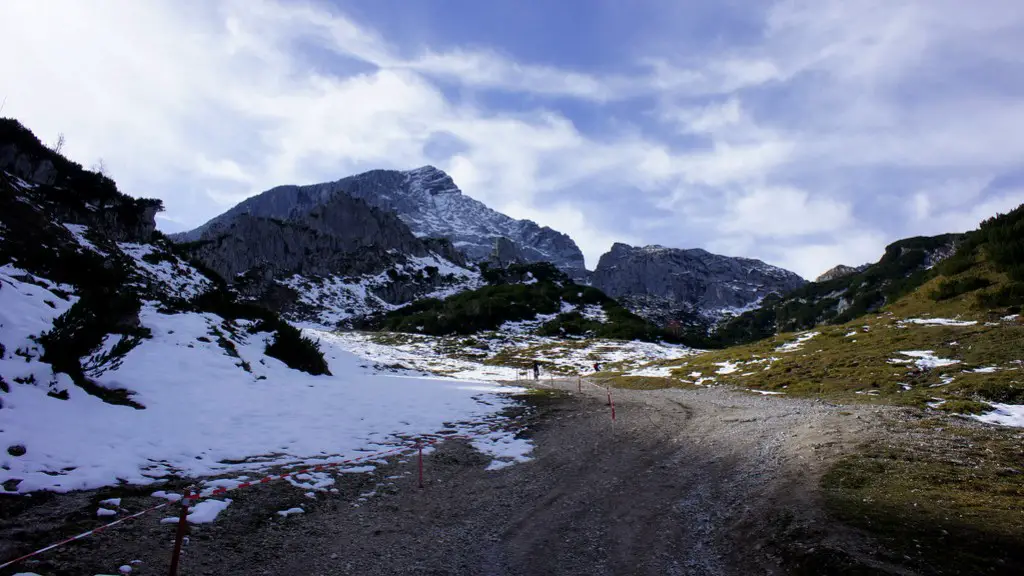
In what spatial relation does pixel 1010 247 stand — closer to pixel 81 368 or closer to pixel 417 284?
pixel 81 368

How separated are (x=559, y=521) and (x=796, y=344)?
33515mm

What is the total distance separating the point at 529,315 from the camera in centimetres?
11831

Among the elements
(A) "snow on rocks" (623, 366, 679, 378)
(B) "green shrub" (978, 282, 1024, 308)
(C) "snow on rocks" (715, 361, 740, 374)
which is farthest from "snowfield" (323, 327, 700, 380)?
(B) "green shrub" (978, 282, 1024, 308)

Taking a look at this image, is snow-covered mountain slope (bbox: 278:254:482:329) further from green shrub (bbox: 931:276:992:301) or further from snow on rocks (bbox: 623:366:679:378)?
green shrub (bbox: 931:276:992:301)

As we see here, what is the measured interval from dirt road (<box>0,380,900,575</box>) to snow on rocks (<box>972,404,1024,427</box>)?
10.2 feet

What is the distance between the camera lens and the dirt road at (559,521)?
256 inches

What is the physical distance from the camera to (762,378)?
92.5 feet

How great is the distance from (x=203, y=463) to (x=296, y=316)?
125344 mm

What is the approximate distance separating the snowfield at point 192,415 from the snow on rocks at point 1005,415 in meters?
14.2

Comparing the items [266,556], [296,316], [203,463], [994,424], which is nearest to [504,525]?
[266,556]

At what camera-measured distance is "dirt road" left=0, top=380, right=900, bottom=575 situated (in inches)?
256

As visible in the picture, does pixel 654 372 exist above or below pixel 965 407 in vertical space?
below

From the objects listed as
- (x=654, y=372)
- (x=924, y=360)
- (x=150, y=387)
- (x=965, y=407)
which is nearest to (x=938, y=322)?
(x=924, y=360)

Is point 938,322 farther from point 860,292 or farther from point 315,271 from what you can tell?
point 315,271
